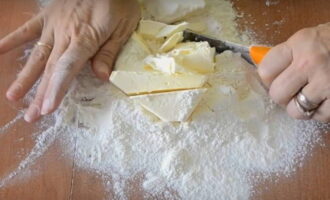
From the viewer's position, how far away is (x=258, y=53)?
902 millimetres

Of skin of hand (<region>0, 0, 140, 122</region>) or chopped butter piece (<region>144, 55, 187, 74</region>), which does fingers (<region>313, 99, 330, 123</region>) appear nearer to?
chopped butter piece (<region>144, 55, 187, 74</region>)

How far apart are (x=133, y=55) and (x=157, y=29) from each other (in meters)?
0.08

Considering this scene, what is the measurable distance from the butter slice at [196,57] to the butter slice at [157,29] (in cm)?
6

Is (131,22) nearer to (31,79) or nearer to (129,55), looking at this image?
(129,55)

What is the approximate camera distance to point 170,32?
967mm

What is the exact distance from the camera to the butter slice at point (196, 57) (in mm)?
909

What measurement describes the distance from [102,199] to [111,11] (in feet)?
1.34

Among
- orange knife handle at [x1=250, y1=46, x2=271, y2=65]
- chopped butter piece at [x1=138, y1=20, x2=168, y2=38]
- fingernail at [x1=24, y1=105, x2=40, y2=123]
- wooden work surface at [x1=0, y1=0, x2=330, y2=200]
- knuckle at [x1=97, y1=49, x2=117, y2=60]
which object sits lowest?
wooden work surface at [x1=0, y1=0, x2=330, y2=200]

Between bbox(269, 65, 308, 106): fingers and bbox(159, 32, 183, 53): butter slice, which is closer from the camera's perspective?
bbox(269, 65, 308, 106): fingers

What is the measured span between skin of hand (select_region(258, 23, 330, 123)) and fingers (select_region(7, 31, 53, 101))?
1.49 ft

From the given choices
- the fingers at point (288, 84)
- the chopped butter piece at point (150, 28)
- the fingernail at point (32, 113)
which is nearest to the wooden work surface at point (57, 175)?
the fingernail at point (32, 113)

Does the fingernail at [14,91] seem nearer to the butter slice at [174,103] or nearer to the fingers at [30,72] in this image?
the fingers at [30,72]

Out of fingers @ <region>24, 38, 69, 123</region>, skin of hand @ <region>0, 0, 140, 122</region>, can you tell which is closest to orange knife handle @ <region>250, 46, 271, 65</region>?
skin of hand @ <region>0, 0, 140, 122</region>

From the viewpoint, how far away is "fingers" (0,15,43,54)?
99 cm
